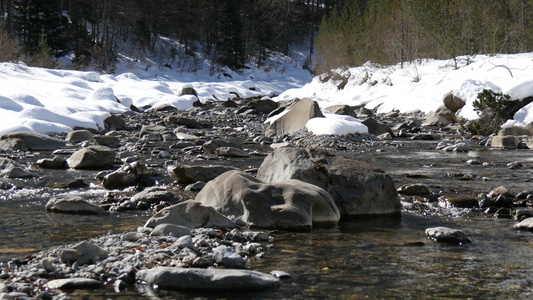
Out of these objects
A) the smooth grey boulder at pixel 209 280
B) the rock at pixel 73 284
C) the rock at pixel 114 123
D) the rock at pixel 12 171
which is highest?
the rock at pixel 114 123

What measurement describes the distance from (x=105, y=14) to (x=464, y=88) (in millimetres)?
32633

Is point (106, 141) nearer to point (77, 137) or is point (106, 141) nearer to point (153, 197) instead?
point (77, 137)

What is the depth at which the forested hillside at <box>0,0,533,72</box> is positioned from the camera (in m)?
32.9

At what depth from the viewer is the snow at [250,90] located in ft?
51.5

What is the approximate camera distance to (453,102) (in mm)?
20297

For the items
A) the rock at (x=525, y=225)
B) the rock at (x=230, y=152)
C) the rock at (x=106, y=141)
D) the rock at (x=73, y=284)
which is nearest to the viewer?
the rock at (x=73, y=284)

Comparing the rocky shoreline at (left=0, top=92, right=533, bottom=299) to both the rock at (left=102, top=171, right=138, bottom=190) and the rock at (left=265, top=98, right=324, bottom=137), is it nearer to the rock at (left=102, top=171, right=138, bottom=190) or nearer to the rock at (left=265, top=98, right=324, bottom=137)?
the rock at (left=102, top=171, right=138, bottom=190)

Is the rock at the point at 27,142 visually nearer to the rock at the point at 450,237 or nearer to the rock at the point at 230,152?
the rock at the point at 230,152

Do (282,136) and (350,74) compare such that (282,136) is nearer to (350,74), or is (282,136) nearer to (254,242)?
(254,242)

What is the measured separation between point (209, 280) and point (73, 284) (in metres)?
0.88

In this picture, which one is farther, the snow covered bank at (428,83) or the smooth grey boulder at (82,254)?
the snow covered bank at (428,83)

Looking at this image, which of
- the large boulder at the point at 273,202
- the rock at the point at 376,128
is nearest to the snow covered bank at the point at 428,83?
the rock at the point at 376,128

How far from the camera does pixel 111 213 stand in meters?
6.51

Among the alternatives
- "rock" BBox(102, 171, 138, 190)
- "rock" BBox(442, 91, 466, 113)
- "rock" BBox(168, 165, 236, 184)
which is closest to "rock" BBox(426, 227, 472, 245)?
"rock" BBox(168, 165, 236, 184)
